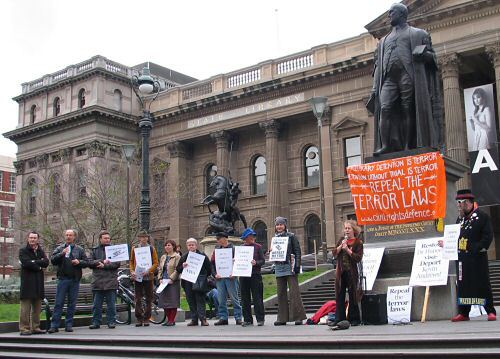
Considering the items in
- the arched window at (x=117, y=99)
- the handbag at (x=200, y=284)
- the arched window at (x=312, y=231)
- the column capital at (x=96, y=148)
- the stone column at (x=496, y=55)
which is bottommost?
the handbag at (x=200, y=284)

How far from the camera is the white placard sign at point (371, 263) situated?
10.8 meters

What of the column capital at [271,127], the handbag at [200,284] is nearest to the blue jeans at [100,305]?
the handbag at [200,284]

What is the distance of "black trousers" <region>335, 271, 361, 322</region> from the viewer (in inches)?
405

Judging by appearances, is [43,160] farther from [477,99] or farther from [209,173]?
[477,99]

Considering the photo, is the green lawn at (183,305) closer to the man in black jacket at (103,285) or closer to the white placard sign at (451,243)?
the man in black jacket at (103,285)

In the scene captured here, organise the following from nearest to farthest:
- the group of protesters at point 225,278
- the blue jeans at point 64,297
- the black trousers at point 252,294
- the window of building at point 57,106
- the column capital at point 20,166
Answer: the group of protesters at point 225,278 → the black trousers at point 252,294 → the blue jeans at point 64,297 → the window of building at point 57,106 → the column capital at point 20,166

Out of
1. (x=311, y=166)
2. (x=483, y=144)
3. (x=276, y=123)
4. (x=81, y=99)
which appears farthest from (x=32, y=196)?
(x=483, y=144)

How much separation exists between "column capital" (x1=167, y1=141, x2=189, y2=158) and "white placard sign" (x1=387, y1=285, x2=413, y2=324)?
3888cm

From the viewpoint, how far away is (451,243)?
1030cm

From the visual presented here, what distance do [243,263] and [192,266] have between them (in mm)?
1837

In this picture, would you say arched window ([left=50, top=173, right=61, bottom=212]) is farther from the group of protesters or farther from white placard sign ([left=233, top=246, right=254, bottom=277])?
white placard sign ([left=233, top=246, right=254, bottom=277])

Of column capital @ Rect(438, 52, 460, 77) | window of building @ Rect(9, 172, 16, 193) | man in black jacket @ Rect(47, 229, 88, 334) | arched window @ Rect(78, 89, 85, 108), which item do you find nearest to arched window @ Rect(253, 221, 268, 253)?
arched window @ Rect(78, 89, 85, 108)

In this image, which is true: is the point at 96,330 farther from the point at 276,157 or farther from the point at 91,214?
the point at 276,157

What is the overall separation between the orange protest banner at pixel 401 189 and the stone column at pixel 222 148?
3431 centimetres
